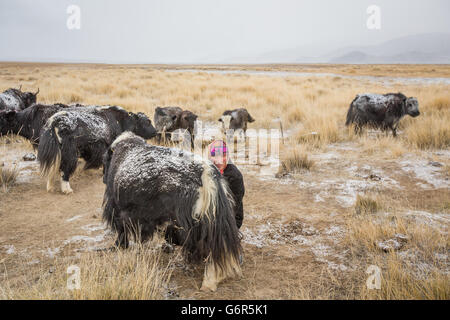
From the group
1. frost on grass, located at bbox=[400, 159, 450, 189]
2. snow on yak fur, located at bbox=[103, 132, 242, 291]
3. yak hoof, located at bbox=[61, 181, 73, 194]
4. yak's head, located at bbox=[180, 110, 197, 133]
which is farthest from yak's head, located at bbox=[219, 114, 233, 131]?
snow on yak fur, located at bbox=[103, 132, 242, 291]

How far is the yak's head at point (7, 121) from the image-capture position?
578 cm

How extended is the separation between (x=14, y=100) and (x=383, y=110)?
1066 cm

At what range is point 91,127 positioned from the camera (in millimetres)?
5281

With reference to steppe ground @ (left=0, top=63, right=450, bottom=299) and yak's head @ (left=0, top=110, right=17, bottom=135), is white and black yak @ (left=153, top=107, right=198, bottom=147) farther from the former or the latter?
yak's head @ (left=0, top=110, right=17, bottom=135)

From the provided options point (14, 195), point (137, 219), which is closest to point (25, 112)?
point (14, 195)

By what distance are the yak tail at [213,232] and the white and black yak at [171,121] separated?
543 cm

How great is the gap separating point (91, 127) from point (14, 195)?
1.78m

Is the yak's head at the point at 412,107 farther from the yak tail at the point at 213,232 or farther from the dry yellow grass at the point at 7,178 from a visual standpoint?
the dry yellow grass at the point at 7,178

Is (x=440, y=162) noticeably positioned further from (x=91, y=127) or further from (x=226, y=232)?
(x=91, y=127)

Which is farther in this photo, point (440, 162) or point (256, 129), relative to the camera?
point (256, 129)

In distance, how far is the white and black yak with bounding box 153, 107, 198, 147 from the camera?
7926mm

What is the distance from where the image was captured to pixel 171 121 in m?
7.94

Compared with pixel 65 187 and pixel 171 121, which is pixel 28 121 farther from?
pixel 171 121

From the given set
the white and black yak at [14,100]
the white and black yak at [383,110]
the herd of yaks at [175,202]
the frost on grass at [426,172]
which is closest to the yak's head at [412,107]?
the white and black yak at [383,110]
